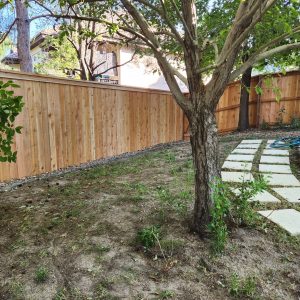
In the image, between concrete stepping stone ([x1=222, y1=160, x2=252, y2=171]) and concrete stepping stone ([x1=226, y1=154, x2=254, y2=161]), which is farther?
concrete stepping stone ([x1=226, y1=154, x2=254, y2=161])

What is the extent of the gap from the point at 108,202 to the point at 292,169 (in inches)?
106

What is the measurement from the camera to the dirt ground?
1.49 meters

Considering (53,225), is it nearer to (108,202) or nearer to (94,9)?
(108,202)

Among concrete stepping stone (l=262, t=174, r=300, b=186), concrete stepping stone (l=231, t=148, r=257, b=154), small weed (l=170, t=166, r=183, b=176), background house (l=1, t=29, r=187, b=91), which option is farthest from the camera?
background house (l=1, t=29, r=187, b=91)

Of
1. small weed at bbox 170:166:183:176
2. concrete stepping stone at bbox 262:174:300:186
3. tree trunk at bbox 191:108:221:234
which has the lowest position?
concrete stepping stone at bbox 262:174:300:186

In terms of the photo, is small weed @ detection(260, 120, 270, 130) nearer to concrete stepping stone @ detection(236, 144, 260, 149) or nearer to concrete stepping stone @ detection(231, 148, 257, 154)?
concrete stepping stone @ detection(236, 144, 260, 149)

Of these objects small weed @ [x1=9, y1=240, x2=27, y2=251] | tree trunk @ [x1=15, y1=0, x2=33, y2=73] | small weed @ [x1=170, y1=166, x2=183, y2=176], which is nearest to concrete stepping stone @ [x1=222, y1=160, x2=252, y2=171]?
small weed @ [x1=170, y1=166, x2=183, y2=176]

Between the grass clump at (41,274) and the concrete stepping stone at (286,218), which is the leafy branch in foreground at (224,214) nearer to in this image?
the concrete stepping stone at (286,218)

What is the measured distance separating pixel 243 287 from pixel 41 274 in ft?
3.72

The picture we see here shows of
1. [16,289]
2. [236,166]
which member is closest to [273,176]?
[236,166]

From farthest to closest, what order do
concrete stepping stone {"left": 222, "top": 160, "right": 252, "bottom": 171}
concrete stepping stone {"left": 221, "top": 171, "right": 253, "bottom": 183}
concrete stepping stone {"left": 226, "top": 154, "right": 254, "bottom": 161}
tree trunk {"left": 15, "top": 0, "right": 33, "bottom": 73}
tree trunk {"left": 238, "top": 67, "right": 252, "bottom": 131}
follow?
tree trunk {"left": 238, "top": 67, "right": 252, "bottom": 131}
tree trunk {"left": 15, "top": 0, "right": 33, "bottom": 73}
concrete stepping stone {"left": 226, "top": 154, "right": 254, "bottom": 161}
concrete stepping stone {"left": 222, "top": 160, "right": 252, "bottom": 171}
concrete stepping stone {"left": 221, "top": 171, "right": 253, "bottom": 183}

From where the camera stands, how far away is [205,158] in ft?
6.07

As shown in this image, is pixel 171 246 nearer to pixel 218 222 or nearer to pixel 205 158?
pixel 218 222

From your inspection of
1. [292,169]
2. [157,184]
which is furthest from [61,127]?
[292,169]
